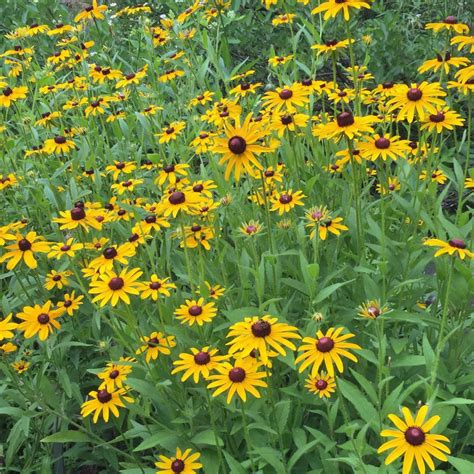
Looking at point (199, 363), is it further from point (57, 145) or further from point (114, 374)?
point (57, 145)

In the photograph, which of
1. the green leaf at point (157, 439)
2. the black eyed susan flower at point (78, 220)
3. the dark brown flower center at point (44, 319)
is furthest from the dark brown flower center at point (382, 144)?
the dark brown flower center at point (44, 319)

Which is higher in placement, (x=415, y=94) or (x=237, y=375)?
(x=415, y=94)

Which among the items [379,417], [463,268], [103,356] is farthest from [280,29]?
[379,417]

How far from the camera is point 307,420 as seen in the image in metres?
1.84

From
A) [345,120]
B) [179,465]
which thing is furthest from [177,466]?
[345,120]

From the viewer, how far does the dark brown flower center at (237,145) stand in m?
1.51

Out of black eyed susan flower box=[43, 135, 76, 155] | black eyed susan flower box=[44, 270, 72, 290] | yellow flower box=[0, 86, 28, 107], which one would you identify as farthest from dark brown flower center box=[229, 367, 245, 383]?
yellow flower box=[0, 86, 28, 107]

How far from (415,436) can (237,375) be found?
393mm

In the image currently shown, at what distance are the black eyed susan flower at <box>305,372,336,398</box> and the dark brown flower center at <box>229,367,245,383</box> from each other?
0.23m

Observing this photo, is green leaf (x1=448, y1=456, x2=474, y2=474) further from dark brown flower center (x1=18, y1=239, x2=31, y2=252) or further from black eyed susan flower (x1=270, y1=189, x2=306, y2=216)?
dark brown flower center (x1=18, y1=239, x2=31, y2=252)

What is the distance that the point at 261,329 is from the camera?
133 centimetres

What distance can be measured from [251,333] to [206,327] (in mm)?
534

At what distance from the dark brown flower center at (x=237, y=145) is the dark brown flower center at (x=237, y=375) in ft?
1.70

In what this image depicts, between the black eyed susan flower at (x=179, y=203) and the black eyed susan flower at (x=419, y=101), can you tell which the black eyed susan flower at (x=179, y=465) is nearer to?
the black eyed susan flower at (x=179, y=203)
